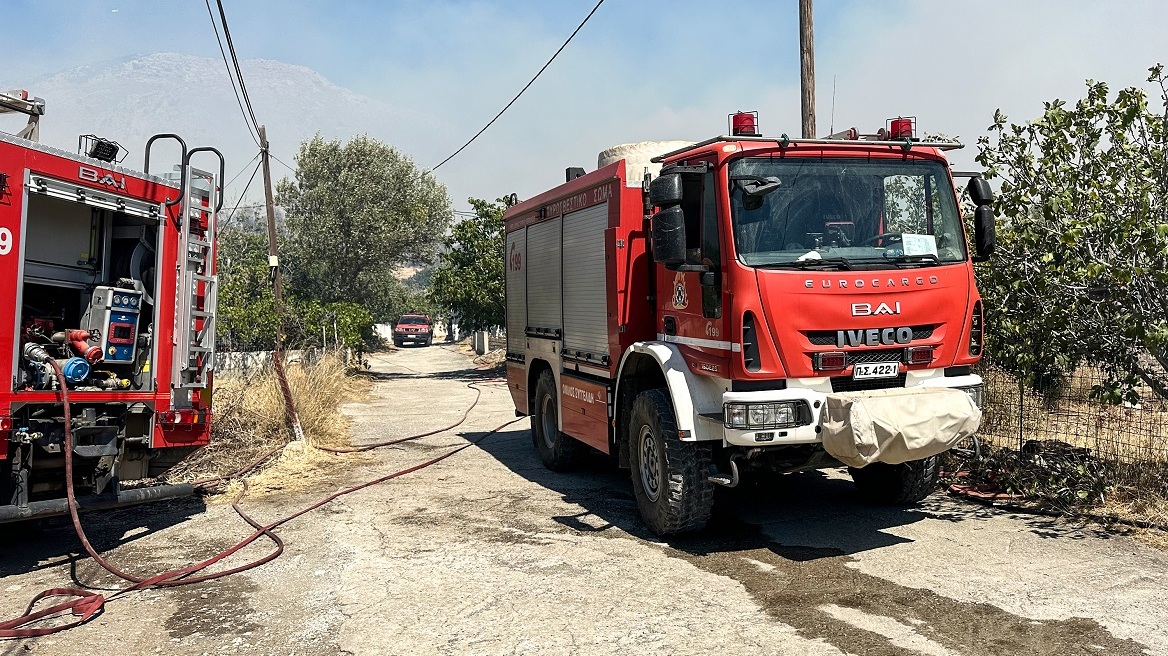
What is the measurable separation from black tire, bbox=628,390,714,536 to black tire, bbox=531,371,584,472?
8.61 feet

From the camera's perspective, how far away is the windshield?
21.2ft

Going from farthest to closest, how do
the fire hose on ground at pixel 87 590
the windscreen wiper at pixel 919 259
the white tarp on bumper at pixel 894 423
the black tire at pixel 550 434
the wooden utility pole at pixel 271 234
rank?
the wooden utility pole at pixel 271 234 < the black tire at pixel 550 434 < the windscreen wiper at pixel 919 259 < the white tarp on bumper at pixel 894 423 < the fire hose on ground at pixel 87 590

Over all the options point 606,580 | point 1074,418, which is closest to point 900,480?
point 1074,418

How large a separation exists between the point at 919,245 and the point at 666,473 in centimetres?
244

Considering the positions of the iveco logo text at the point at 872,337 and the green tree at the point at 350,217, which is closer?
the iveco logo text at the point at 872,337

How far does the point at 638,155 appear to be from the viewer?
8281 mm

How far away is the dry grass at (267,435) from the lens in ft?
33.3

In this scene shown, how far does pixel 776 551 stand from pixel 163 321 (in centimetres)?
511

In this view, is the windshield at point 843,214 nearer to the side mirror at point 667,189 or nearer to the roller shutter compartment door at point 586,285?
the side mirror at point 667,189

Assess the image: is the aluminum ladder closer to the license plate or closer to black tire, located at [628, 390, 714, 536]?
black tire, located at [628, 390, 714, 536]

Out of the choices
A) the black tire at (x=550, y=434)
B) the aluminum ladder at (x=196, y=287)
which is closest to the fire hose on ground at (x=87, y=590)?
the aluminum ladder at (x=196, y=287)

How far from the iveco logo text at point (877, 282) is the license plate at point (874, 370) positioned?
0.53 meters

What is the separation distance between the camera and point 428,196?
35.2 m

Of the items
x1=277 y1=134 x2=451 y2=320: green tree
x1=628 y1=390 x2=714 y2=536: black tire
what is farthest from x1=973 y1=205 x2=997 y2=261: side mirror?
x1=277 y1=134 x2=451 y2=320: green tree
